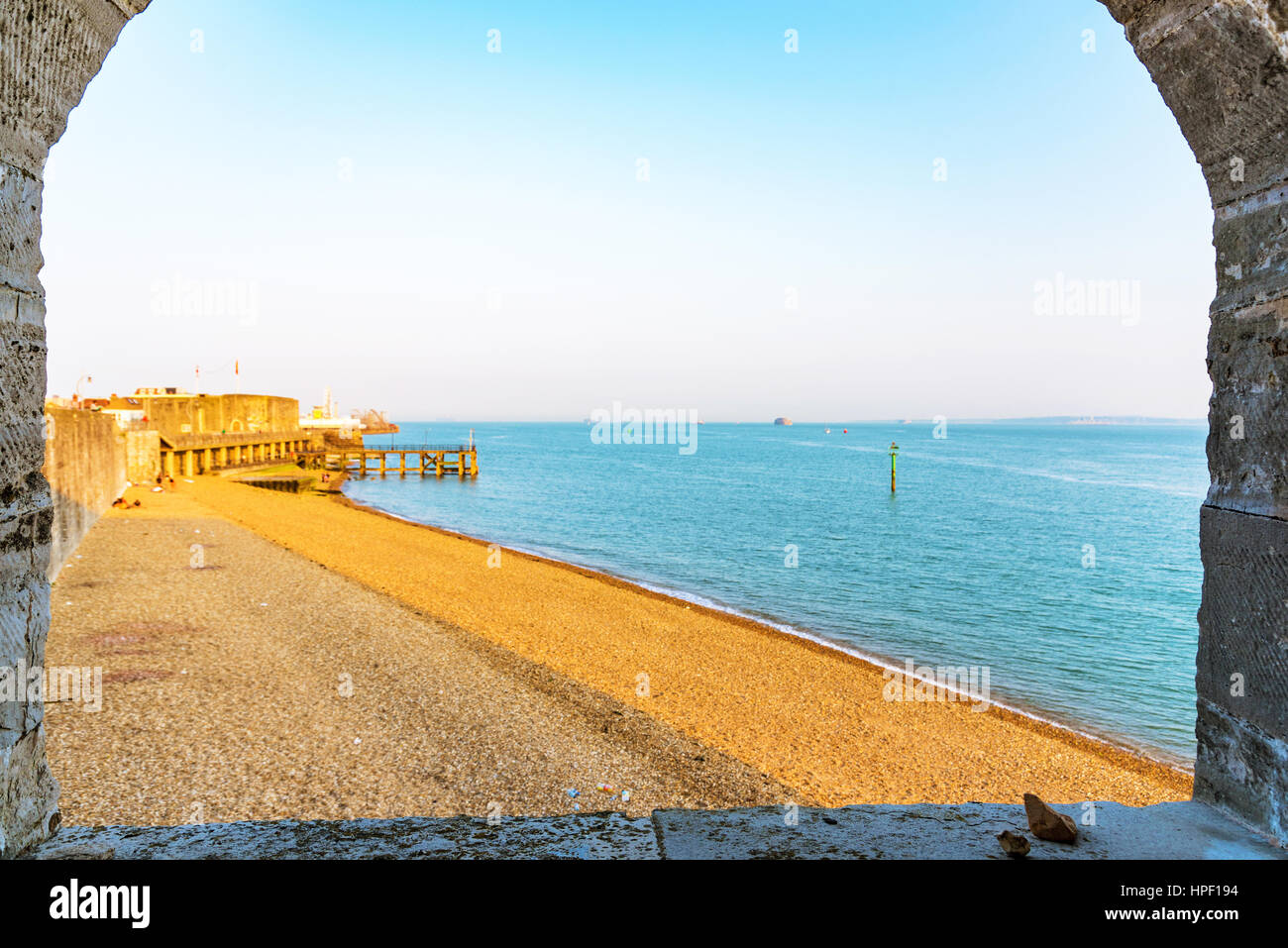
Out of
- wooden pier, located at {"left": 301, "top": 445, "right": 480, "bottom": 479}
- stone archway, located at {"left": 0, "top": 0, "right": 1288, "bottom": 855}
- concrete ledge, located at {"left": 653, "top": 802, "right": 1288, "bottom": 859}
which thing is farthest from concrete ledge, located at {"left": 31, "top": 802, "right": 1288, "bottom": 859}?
wooden pier, located at {"left": 301, "top": 445, "right": 480, "bottom": 479}

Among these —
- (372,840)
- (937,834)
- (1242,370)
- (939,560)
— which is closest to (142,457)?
(939,560)

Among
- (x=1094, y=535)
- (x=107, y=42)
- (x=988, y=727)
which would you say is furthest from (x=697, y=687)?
(x=1094, y=535)

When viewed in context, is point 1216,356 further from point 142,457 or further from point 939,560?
point 142,457

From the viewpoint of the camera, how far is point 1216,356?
9.04ft

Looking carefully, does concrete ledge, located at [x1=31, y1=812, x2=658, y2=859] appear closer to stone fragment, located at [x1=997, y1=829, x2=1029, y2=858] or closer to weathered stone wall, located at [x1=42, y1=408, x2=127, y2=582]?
stone fragment, located at [x1=997, y1=829, x2=1029, y2=858]

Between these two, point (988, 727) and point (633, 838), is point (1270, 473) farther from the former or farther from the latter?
point (988, 727)

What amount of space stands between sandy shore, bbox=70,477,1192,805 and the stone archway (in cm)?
594

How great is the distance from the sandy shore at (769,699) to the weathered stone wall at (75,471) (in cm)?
466

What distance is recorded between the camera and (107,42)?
2537 mm

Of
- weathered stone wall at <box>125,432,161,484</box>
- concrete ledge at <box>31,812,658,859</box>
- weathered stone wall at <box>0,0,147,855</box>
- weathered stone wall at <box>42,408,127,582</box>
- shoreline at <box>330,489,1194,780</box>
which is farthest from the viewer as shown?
weathered stone wall at <box>125,432,161,484</box>

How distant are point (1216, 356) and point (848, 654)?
521 inches

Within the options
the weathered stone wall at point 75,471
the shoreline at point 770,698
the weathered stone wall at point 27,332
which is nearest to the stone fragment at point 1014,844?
the weathered stone wall at point 27,332

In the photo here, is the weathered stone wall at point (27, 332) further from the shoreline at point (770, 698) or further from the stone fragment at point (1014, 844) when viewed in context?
the shoreline at point (770, 698)

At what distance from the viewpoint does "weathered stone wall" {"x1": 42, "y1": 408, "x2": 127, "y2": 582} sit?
12.4 metres
